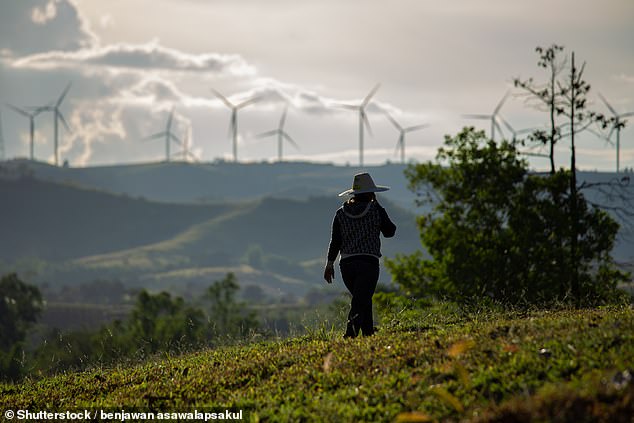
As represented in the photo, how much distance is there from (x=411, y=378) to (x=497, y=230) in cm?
3260

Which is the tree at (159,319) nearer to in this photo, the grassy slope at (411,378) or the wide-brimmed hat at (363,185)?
the wide-brimmed hat at (363,185)

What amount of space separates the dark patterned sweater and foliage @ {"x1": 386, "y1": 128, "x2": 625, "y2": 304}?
24.1 meters

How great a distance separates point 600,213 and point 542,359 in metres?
32.2

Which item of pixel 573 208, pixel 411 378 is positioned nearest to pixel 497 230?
pixel 573 208

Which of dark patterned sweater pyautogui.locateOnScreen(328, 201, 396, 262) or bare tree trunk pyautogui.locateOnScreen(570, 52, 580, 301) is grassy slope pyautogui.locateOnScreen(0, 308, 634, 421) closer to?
dark patterned sweater pyautogui.locateOnScreen(328, 201, 396, 262)

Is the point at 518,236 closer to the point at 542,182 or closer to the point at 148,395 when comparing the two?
the point at 542,182

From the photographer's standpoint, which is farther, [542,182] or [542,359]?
[542,182]

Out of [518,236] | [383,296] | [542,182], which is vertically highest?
[542,182]

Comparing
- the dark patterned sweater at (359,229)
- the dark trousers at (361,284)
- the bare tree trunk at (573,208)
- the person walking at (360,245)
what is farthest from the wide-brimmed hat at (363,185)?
the bare tree trunk at (573,208)

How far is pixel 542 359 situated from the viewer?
8.60m

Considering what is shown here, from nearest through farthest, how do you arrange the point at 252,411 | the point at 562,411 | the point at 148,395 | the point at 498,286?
the point at 562,411, the point at 252,411, the point at 148,395, the point at 498,286

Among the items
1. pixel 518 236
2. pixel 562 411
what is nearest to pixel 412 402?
pixel 562 411

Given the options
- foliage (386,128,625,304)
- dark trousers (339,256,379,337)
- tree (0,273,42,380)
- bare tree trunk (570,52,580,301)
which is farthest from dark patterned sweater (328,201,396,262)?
tree (0,273,42,380)

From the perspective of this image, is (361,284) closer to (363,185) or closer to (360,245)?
(360,245)
